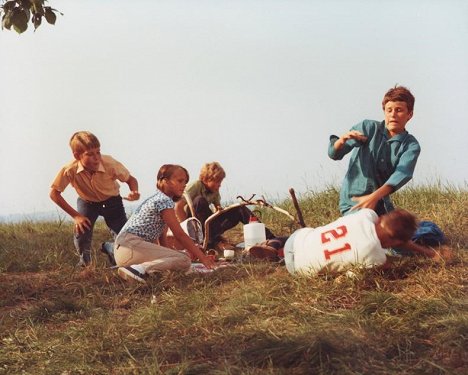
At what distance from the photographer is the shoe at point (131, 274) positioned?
4.84m

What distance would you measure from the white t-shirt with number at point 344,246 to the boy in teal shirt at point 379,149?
30.7 inches

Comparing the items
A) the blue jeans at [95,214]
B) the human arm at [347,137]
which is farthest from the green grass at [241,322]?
the human arm at [347,137]

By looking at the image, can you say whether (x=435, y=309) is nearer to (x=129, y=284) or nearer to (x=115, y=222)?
(x=129, y=284)

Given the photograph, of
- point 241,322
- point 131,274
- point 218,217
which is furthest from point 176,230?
point 241,322

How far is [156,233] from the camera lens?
534 centimetres

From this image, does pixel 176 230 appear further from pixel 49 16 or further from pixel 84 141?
pixel 49 16

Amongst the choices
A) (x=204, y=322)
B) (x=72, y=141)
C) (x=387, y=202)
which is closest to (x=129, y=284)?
(x=204, y=322)

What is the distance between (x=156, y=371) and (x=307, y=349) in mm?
713

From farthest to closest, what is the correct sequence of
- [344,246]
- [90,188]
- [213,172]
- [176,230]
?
[213,172] → [90,188] → [176,230] → [344,246]

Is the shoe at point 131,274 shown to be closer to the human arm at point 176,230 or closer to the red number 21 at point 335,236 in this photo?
the human arm at point 176,230

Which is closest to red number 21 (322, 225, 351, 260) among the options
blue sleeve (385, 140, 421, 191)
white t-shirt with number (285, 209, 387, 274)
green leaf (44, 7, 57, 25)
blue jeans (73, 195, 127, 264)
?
white t-shirt with number (285, 209, 387, 274)

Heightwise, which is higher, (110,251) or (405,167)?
(405,167)

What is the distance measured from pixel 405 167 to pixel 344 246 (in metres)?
1.07

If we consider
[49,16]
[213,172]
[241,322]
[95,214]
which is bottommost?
[241,322]
